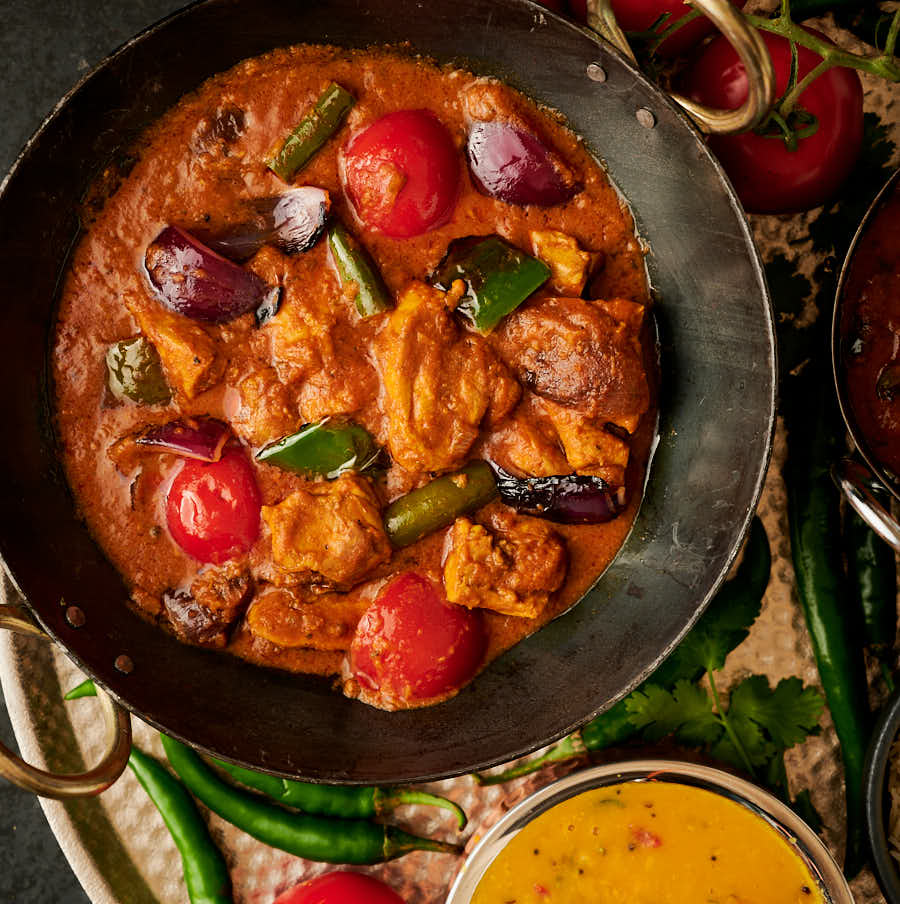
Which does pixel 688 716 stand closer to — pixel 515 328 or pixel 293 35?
pixel 515 328

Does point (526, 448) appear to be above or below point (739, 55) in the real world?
below

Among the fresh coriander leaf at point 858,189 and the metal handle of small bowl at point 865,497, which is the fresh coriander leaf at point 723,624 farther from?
the fresh coriander leaf at point 858,189

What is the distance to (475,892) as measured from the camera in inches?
128

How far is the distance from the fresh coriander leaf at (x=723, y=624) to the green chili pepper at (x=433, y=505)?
1012 millimetres

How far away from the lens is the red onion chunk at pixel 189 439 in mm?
2873

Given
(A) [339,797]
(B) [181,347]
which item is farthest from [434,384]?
(A) [339,797]

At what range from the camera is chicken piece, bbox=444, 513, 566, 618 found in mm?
2953

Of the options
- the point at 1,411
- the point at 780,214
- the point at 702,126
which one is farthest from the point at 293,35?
the point at 780,214

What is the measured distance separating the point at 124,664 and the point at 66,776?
0.37m

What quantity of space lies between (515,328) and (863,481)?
1.33m

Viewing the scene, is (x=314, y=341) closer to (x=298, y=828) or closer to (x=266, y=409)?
(x=266, y=409)

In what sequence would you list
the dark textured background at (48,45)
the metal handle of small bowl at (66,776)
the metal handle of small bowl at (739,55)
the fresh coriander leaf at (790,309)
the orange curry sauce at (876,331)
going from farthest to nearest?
the dark textured background at (48,45), the fresh coriander leaf at (790,309), the orange curry sauce at (876,331), the metal handle of small bowl at (66,776), the metal handle of small bowl at (739,55)

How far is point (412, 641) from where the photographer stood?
9.89 ft

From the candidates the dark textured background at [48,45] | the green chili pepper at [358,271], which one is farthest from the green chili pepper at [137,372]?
the dark textured background at [48,45]
